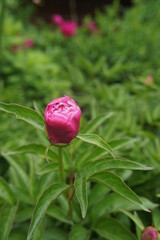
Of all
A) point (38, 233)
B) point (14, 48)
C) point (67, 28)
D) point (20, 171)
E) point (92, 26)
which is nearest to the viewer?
point (38, 233)

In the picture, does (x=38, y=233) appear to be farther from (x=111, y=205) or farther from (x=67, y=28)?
(x=67, y=28)

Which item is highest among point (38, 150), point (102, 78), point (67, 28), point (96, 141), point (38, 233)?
point (96, 141)

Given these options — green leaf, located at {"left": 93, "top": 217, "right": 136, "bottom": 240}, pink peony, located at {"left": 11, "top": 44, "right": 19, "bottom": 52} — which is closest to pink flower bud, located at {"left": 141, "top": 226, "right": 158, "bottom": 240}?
green leaf, located at {"left": 93, "top": 217, "right": 136, "bottom": 240}

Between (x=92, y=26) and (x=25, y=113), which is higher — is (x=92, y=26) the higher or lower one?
the lower one

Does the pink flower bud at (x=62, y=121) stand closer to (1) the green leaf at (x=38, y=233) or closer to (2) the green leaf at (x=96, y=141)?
(2) the green leaf at (x=96, y=141)

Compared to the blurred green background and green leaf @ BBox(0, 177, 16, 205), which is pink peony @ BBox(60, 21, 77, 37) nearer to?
the blurred green background

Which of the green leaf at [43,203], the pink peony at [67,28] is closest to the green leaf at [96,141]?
the green leaf at [43,203]

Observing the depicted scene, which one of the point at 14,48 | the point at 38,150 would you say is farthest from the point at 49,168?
the point at 14,48
